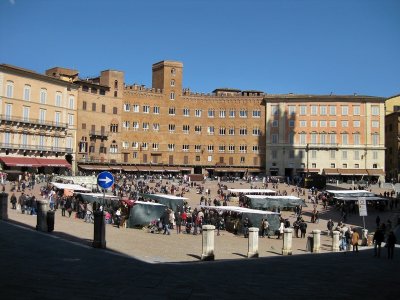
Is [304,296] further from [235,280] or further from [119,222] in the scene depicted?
[119,222]

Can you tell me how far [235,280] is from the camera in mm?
11211

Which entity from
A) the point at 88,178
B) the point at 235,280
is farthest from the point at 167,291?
the point at 88,178

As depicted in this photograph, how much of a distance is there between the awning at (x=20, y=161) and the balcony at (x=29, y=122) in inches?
165

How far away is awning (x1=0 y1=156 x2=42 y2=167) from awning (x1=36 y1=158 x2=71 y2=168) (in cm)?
75

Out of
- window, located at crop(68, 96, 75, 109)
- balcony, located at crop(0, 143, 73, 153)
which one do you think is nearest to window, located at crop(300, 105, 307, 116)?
window, located at crop(68, 96, 75, 109)

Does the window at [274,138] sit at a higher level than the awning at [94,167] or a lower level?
higher

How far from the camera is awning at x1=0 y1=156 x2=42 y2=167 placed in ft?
188

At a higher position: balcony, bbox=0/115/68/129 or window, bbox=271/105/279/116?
window, bbox=271/105/279/116

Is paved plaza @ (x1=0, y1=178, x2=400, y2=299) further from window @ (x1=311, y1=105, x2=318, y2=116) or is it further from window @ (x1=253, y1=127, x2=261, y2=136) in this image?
window @ (x1=311, y1=105, x2=318, y2=116)

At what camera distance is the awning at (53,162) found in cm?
6194

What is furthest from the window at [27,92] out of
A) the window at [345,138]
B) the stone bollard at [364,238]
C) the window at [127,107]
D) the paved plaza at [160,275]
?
the stone bollard at [364,238]

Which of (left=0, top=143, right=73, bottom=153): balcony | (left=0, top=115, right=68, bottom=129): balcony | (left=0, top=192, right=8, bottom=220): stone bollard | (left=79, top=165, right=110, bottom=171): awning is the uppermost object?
(left=0, top=115, right=68, bottom=129): balcony

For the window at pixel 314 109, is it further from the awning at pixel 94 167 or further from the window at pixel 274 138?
the awning at pixel 94 167

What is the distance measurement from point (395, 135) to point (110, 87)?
154 ft
